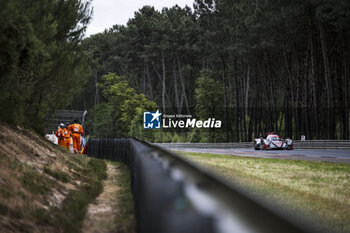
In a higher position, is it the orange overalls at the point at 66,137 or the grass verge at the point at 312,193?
the orange overalls at the point at 66,137

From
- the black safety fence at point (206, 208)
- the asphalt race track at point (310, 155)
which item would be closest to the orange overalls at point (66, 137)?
the asphalt race track at point (310, 155)

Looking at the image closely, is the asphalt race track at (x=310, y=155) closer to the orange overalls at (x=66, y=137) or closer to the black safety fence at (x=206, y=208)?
the orange overalls at (x=66, y=137)

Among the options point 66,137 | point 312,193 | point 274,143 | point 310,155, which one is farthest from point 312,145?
point 312,193

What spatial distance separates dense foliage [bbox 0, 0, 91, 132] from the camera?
7.07 metres

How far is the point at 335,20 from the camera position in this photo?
3253cm

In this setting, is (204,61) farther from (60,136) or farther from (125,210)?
(125,210)

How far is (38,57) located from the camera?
9.13 m

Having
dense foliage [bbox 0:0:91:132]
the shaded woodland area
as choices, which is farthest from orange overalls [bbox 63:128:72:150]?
dense foliage [bbox 0:0:91:132]

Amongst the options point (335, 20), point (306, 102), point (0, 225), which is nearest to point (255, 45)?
point (306, 102)

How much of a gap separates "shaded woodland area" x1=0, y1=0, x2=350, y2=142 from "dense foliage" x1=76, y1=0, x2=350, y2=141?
135 millimetres

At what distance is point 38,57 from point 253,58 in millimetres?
42783

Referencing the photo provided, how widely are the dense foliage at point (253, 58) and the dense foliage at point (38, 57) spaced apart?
161 centimetres

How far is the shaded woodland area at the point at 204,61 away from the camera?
367 inches

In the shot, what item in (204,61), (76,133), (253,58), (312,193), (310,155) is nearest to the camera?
(312,193)
